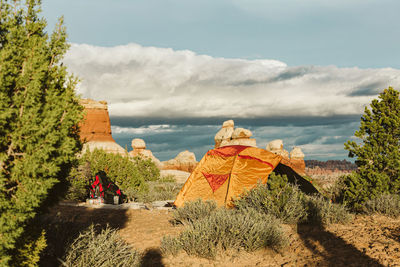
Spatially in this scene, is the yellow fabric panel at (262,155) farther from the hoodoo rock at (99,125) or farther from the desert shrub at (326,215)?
the hoodoo rock at (99,125)

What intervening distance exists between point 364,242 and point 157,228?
5.05 m

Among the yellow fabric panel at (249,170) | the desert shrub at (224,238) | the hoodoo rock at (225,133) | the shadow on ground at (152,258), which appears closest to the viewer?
the shadow on ground at (152,258)

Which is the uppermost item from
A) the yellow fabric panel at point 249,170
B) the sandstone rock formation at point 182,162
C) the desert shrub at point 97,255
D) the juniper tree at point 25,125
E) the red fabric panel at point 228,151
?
the juniper tree at point 25,125

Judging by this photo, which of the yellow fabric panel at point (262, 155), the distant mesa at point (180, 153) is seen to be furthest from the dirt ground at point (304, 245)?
the distant mesa at point (180, 153)

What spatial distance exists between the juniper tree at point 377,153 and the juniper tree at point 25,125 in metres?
8.85

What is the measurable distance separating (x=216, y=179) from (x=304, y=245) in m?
4.54

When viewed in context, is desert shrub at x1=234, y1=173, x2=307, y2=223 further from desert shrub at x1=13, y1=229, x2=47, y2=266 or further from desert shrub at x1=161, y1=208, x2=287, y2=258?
desert shrub at x1=13, y1=229, x2=47, y2=266

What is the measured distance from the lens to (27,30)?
13.3ft

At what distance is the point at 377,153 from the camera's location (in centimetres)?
985

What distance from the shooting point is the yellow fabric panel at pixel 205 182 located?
35.1ft

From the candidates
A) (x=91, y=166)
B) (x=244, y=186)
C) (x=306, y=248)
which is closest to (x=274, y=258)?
(x=306, y=248)

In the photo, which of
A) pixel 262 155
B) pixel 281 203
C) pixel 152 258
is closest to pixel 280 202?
pixel 281 203

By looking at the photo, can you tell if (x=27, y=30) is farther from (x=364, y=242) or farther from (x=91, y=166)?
(x=91, y=166)

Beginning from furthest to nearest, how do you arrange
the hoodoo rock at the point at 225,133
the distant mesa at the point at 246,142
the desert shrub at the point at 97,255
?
the hoodoo rock at the point at 225,133
the distant mesa at the point at 246,142
the desert shrub at the point at 97,255
